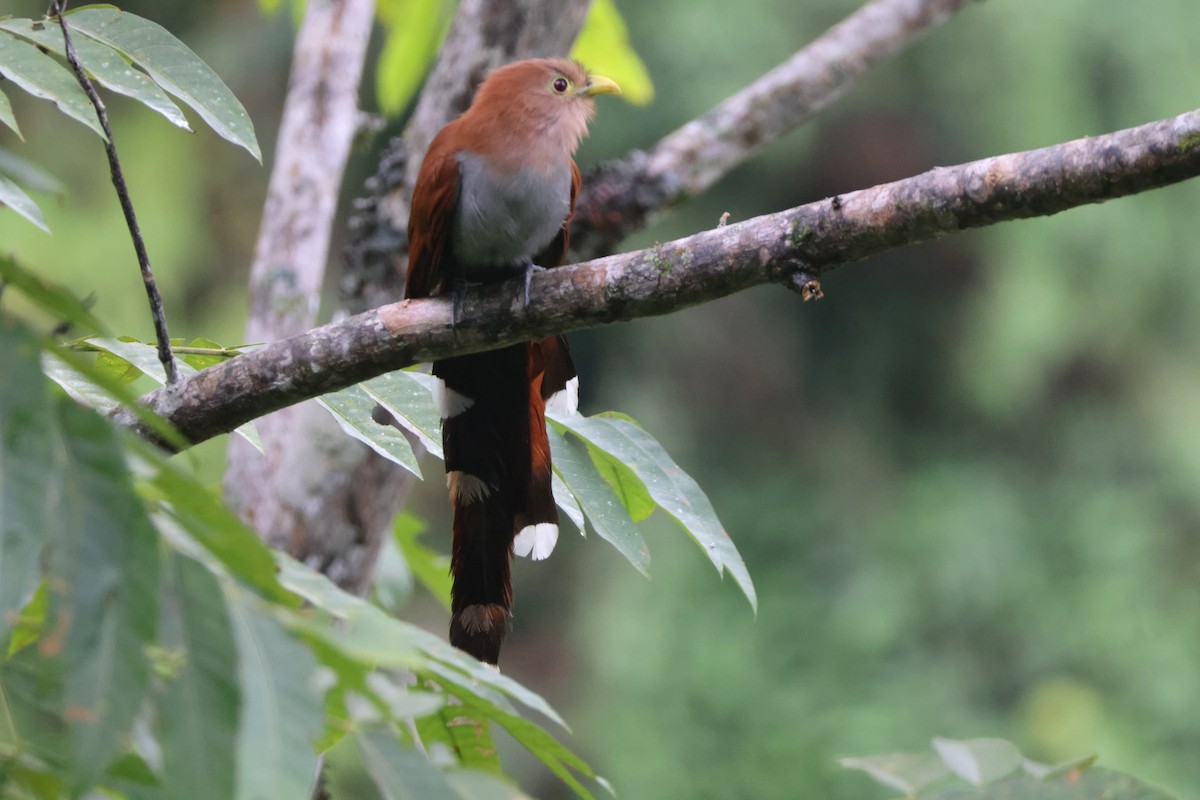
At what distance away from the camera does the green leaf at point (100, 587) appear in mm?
587

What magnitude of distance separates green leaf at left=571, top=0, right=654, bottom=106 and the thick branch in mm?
1401

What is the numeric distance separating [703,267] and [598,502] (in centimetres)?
29

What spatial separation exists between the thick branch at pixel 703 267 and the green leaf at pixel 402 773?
2.12ft

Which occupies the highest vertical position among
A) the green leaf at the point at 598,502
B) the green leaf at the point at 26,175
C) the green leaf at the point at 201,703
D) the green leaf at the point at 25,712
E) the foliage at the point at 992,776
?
the green leaf at the point at 598,502

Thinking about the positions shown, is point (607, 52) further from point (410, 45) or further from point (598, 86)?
point (598, 86)

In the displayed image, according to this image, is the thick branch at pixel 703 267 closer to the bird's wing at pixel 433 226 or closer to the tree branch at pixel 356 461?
the bird's wing at pixel 433 226

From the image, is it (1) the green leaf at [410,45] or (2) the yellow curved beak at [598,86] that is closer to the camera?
(2) the yellow curved beak at [598,86]

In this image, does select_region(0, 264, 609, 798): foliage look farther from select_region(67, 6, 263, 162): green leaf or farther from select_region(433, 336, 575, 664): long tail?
select_region(433, 336, 575, 664): long tail

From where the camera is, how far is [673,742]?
18.8 ft

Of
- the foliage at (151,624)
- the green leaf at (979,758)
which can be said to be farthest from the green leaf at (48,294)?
the green leaf at (979,758)

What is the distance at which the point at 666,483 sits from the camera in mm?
1290

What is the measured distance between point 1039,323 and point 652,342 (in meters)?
2.18

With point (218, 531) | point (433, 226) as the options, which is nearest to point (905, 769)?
point (218, 531)

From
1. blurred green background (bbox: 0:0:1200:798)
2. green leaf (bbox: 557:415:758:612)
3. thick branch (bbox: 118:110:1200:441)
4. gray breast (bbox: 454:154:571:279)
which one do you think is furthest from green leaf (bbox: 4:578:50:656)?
blurred green background (bbox: 0:0:1200:798)
